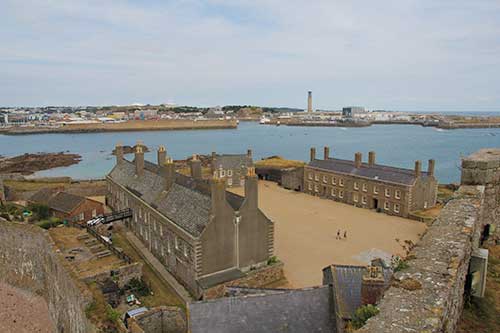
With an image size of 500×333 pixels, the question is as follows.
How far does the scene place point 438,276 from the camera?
17.5 feet

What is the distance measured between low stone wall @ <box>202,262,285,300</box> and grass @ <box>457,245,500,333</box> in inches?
540

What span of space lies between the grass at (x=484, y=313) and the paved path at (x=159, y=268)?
1415 cm

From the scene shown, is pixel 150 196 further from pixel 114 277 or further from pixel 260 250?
pixel 260 250

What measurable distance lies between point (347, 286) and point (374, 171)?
29.8 meters

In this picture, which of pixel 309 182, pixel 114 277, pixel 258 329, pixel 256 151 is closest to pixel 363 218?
pixel 309 182

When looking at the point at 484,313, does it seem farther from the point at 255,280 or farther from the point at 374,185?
the point at 374,185

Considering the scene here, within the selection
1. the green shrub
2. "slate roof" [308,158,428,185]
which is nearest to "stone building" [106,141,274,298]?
the green shrub

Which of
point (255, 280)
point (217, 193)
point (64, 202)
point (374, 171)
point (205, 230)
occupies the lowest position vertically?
point (255, 280)

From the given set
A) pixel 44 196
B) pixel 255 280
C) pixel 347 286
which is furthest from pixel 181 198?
pixel 44 196

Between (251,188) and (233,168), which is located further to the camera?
(233,168)

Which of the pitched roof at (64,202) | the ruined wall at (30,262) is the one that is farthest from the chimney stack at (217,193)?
the pitched roof at (64,202)

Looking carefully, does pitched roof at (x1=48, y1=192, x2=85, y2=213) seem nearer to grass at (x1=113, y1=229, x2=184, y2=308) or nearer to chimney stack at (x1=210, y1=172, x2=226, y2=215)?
grass at (x1=113, y1=229, x2=184, y2=308)

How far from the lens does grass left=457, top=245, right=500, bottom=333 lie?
19.4 feet

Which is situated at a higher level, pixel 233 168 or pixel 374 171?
pixel 374 171
